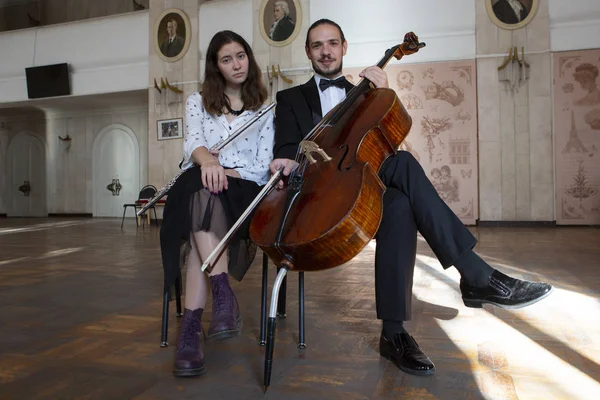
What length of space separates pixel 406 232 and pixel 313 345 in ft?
1.86

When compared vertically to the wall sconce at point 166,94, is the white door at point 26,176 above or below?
below

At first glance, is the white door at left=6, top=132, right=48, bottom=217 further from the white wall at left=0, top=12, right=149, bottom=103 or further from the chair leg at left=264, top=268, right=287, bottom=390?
the chair leg at left=264, top=268, right=287, bottom=390

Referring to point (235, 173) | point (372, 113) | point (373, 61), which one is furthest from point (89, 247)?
point (373, 61)

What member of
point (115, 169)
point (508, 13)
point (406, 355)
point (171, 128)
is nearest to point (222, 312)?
point (406, 355)

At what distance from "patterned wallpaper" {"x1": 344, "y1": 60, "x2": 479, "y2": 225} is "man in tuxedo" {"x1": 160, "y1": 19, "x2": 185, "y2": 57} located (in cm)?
475

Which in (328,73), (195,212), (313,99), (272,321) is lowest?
(272,321)

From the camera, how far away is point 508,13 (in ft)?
28.5

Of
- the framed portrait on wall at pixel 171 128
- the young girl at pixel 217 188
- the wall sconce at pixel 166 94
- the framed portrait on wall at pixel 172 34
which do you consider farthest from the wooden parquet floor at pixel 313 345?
the framed portrait on wall at pixel 172 34

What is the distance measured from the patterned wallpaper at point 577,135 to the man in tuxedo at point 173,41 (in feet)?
23.9

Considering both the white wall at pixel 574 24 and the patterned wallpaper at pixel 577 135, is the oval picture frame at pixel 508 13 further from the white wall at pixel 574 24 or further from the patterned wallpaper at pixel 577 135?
the patterned wallpaper at pixel 577 135

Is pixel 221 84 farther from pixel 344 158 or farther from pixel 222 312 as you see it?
pixel 222 312

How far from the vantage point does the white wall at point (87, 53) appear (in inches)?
439

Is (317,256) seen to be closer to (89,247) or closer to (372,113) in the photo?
(372,113)

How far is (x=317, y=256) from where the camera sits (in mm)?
1323
